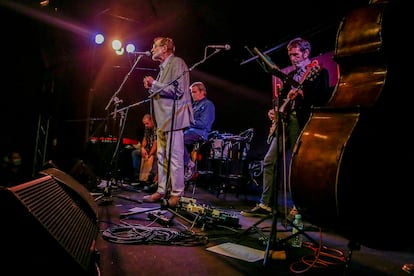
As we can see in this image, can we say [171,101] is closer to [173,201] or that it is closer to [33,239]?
[173,201]

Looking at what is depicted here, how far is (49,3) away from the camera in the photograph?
210 inches

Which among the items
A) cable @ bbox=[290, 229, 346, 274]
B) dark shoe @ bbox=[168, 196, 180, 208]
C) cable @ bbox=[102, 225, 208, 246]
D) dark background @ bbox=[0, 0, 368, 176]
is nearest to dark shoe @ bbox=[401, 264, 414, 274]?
cable @ bbox=[290, 229, 346, 274]

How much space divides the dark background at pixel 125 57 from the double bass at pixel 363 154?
259cm

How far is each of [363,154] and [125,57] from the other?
24.2 feet

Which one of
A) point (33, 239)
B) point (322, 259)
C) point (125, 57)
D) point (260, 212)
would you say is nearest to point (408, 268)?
point (322, 259)

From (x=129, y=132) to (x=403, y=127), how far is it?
732cm

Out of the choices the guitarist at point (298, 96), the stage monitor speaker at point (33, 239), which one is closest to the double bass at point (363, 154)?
the guitarist at point (298, 96)

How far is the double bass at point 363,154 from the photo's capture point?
5.73 feet

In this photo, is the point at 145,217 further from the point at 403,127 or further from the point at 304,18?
the point at 304,18

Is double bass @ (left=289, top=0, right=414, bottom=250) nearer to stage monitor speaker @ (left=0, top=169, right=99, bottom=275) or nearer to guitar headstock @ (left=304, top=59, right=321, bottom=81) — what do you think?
guitar headstock @ (left=304, top=59, right=321, bottom=81)

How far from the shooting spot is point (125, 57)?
26.9 ft

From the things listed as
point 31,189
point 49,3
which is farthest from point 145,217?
point 49,3

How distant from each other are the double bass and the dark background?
259cm

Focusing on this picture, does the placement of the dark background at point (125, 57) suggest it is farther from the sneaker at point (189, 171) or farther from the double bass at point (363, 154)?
the double bass at point (363, 154)
